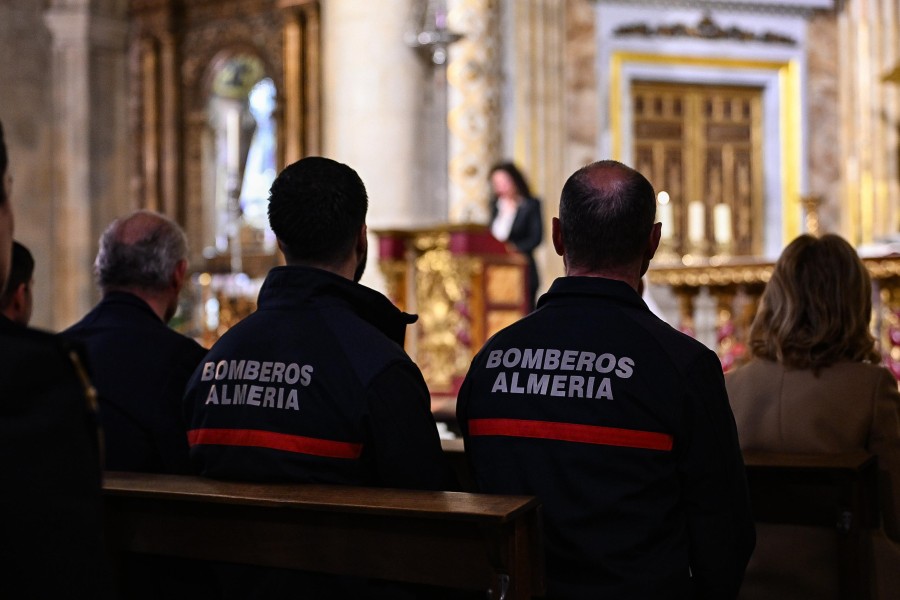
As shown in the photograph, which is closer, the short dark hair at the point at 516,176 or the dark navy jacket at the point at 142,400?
the dark navy jacket at the point at 142,400

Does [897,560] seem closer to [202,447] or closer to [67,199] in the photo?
[202,447]

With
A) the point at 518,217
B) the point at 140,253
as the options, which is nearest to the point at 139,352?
the point at 140,253

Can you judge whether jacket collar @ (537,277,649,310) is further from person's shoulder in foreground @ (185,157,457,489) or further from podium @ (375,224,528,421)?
podium @ (375,224,528,421)

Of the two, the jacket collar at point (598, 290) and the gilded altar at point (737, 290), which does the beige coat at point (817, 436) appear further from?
the gilded altar at point (737, 290)

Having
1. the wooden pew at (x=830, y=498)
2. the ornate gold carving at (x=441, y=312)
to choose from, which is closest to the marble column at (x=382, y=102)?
the ornate gold carving at (x=441, y=312)

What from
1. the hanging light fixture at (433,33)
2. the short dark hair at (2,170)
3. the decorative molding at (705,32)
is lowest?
the short dark hair at (2,170)

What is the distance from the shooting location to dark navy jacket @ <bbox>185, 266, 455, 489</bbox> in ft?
7.34

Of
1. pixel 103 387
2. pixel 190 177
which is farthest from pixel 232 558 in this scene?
pixel 190 177

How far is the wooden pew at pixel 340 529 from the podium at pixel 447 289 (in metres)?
4.80

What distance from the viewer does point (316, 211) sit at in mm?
2408

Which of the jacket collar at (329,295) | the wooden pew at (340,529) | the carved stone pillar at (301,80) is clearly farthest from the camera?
the carved stone pillar at (301,80)

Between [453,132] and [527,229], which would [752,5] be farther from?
[527,229]

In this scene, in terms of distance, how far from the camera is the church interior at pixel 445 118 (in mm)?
8680

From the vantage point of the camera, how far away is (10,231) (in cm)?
136
